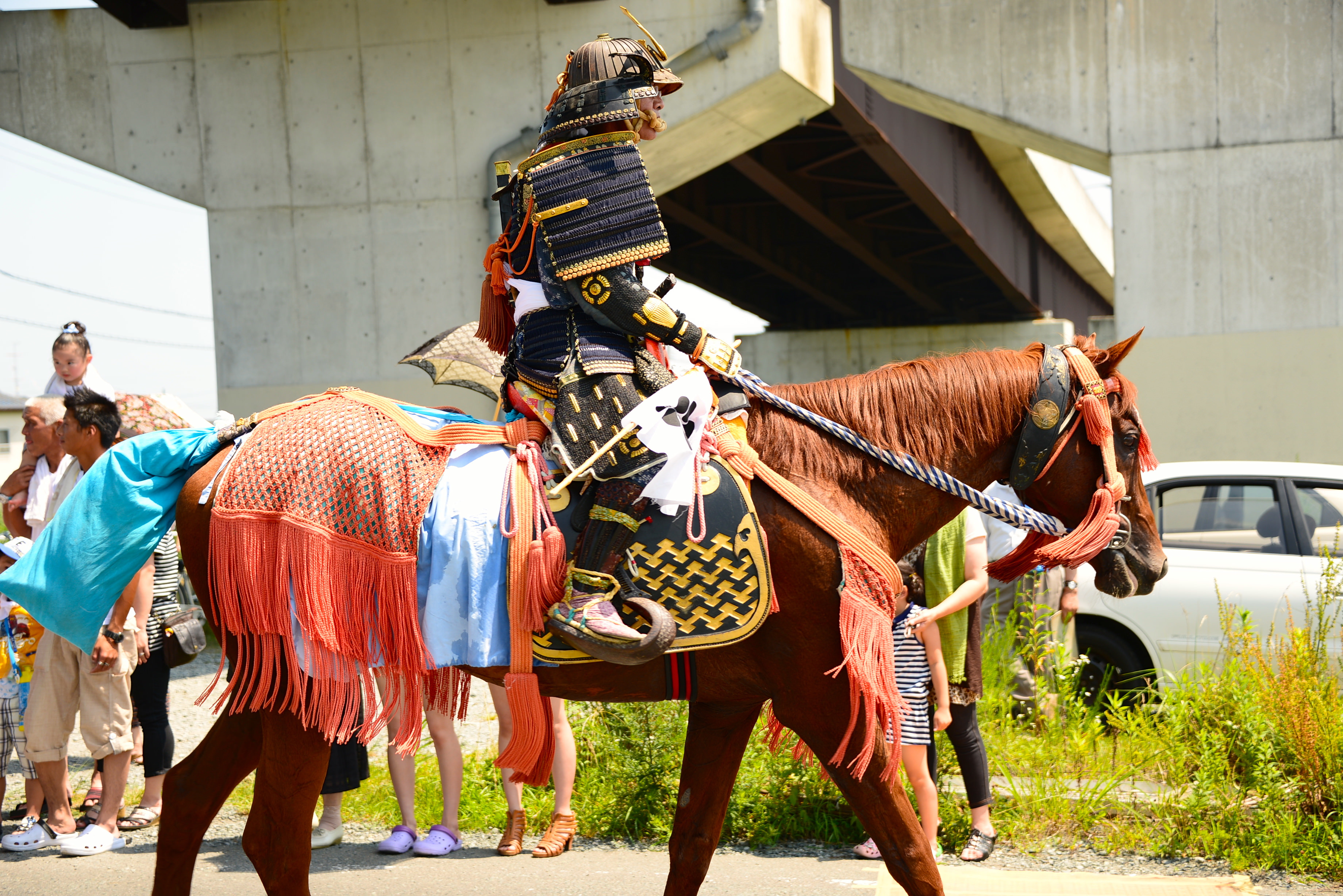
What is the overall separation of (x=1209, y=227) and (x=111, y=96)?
1082cm

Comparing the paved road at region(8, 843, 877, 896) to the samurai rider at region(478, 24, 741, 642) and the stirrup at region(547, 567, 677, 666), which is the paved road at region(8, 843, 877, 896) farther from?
the samurai rider at region(478, 24, 741, 642)

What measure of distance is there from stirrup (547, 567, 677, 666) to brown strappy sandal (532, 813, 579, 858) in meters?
2.25

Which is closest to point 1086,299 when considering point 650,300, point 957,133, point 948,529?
point 957,133

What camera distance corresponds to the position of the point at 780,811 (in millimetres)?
5277

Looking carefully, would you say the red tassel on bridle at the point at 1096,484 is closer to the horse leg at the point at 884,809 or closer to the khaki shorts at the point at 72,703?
the horse leg at the point at 884,809

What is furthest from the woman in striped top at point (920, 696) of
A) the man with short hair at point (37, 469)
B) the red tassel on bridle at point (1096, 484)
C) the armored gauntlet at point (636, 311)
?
the man with short hair at point (37, 469)

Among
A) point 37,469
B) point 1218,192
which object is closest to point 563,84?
point 37,469

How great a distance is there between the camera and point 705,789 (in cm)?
361

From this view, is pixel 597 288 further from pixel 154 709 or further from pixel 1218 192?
pixel 1218 192

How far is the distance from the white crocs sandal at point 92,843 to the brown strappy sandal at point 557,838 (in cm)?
210

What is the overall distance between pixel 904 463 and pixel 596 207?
1229mm

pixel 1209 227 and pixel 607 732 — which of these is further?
pixel 1209 227

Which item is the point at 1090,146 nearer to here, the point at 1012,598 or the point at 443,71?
the point at 1012,598

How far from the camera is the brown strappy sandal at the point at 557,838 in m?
5.08
